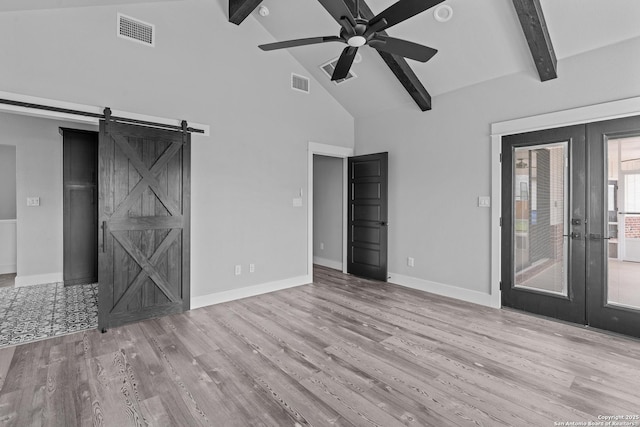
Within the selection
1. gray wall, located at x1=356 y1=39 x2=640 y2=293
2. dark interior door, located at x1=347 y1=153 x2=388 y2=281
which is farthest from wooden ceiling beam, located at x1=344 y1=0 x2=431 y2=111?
dark interior door, located at x1=347 y1=153 x2=388 y2=281

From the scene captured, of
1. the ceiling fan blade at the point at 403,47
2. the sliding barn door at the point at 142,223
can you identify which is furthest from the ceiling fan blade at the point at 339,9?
the sliding barn door at the point at 142,223

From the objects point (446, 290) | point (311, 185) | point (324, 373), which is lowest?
point (324, 373)

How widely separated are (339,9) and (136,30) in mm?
2669

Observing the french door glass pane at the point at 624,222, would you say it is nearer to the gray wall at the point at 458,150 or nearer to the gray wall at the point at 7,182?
the gray wall at the point at 458,150

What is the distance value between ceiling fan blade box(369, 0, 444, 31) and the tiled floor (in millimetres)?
4228

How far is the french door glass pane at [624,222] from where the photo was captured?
3.25 m

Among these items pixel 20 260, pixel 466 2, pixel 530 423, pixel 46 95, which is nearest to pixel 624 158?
pixel 466 2

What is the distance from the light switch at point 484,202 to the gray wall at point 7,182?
842 cm

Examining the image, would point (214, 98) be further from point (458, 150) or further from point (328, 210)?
point (458, 150)

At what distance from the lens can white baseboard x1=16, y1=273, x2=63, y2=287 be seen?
5.04 m

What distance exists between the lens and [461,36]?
3.76 metres

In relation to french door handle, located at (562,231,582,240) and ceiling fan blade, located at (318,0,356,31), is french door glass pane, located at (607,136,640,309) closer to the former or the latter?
french door handle, located at (562,231,582,240)

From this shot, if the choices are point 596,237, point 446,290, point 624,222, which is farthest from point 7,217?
point 624,222

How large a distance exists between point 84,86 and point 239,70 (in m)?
1.91
